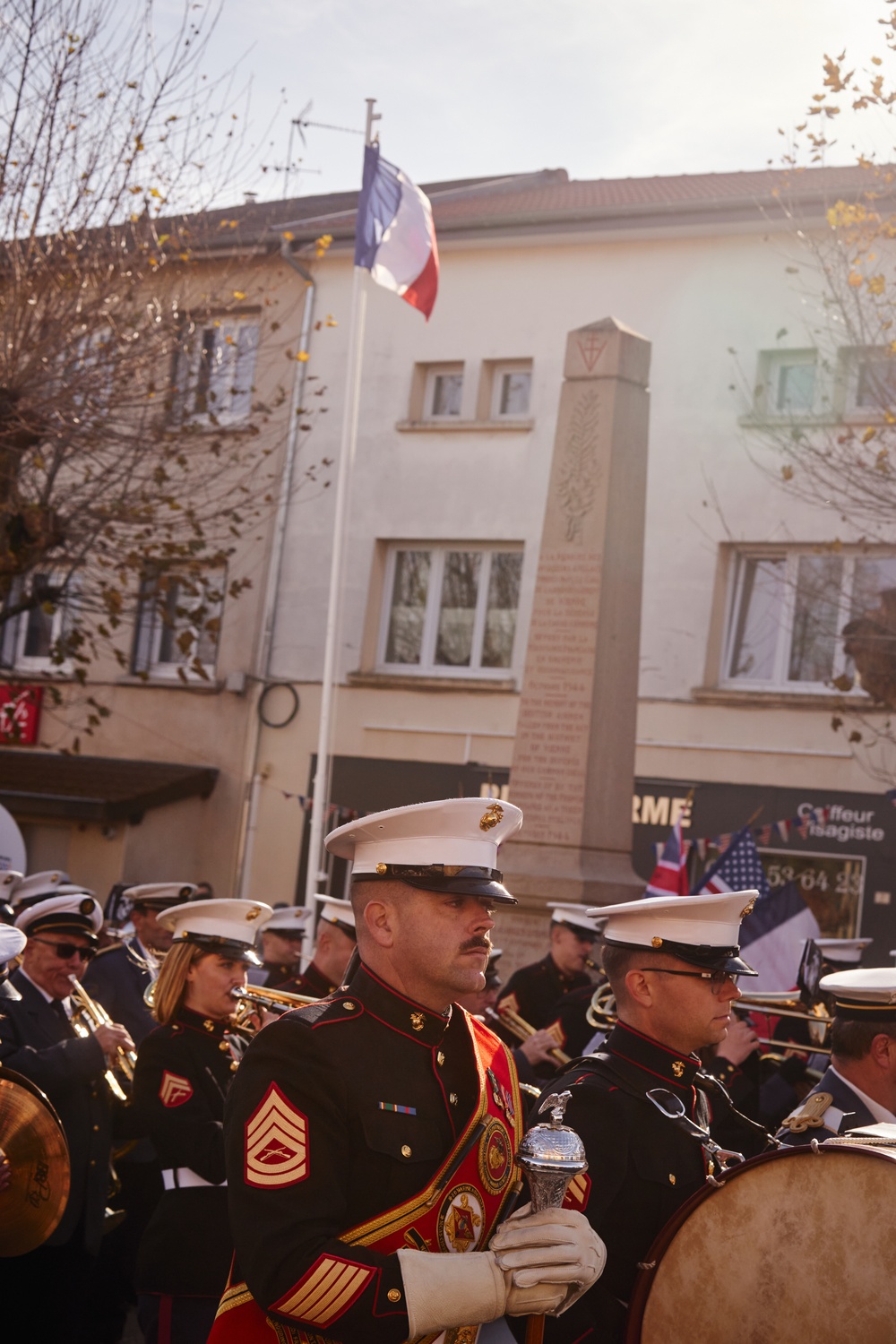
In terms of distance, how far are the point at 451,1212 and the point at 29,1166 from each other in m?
2.87

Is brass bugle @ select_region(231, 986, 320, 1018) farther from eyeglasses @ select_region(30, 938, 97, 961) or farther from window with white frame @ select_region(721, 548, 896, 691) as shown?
window with white frame @ select_region(721, 548, 896, 691)

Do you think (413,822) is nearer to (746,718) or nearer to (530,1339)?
(530,1339)

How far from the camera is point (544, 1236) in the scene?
249cm

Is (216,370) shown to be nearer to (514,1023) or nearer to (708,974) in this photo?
(514,1023)

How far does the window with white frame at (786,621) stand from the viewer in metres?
17.4

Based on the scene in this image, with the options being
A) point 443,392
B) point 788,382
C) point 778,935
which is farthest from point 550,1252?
point 443,392

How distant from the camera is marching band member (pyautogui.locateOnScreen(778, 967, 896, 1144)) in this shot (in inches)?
160

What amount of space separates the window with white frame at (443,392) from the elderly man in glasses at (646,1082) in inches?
672

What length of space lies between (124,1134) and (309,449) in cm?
1558

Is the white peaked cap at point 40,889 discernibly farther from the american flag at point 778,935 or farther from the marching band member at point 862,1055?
the american flag at point 778,935

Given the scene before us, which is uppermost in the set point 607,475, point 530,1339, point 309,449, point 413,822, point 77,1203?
point 309,449

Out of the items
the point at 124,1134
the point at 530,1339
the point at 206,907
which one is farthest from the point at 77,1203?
the point at 530,1339

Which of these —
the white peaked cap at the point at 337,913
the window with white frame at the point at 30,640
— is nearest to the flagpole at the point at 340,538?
the white peaked cap at the point at 337,913

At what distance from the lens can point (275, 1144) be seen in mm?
2646
